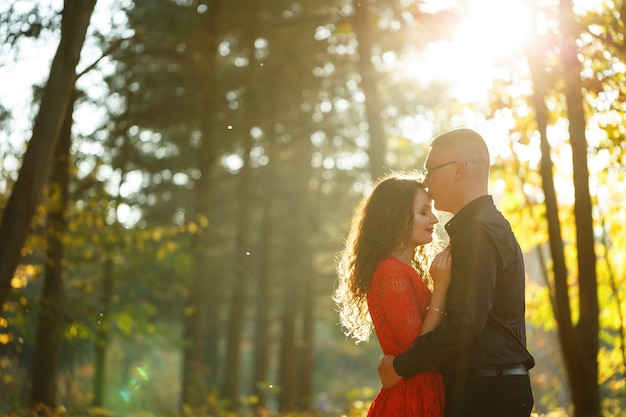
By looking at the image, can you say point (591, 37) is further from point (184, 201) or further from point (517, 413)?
point (184, 201)

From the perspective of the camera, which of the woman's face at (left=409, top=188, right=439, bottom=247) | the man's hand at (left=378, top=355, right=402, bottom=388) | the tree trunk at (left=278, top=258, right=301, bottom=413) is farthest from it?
the tree trunk at (left=278, top=258, right=301, bottom=413)

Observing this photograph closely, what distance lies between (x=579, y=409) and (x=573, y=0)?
3.94 meters

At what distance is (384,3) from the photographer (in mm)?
13398

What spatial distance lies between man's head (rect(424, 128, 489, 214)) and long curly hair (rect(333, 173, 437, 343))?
24cm

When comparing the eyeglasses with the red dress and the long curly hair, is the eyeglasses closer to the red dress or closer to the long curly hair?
the long curly hair

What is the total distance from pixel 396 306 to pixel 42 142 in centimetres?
376

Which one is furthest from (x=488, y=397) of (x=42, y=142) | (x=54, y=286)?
(x=54, y=286)

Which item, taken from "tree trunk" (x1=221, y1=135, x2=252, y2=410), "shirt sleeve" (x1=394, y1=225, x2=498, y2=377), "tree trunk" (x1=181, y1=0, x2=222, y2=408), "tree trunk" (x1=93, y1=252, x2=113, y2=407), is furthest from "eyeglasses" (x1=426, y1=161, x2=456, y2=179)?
"tree trunk" (x1=221, y1=135, x2=252, y2=410)

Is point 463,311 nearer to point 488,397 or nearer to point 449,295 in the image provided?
point 449,295

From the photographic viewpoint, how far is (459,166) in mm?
4070

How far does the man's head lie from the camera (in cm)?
406

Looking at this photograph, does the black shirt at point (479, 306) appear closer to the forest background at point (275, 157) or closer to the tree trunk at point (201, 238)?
the forest background at point (275, 157)

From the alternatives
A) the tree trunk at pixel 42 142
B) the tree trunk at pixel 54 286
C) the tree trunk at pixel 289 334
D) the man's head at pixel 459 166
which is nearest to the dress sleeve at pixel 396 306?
the man's head at pixel 459 166

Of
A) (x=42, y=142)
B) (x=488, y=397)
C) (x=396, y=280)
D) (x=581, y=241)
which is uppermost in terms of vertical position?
(x=42, y=142)
